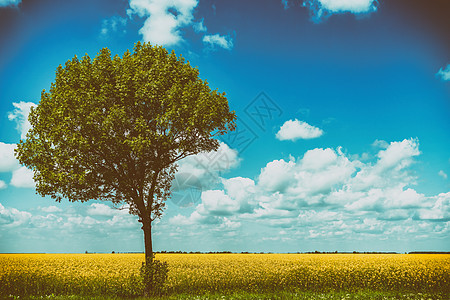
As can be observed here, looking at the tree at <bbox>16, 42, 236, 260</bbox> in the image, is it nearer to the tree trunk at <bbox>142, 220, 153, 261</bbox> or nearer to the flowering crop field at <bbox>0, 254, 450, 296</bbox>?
the tree trunk at <bbox>142, 220, 153, 261</bbox>

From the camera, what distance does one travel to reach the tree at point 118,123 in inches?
818

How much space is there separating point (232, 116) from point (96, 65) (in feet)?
33.7

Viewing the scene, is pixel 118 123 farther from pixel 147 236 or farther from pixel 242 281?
pixel 242 281

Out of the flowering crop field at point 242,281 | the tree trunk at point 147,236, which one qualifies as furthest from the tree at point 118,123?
the flowering crop field at point 242,281

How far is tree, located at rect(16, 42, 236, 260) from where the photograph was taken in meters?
20.8

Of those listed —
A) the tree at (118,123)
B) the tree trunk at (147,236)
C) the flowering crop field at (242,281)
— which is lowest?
the flowering crop field at (242,281)

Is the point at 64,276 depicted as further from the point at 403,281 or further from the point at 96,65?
the point at 403,281

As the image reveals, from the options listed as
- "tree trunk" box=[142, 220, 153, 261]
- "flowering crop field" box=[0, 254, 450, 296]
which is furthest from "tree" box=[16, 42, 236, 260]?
"flowering crop field" box=[0, 254, 450, 296]

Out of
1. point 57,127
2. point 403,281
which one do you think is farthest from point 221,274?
point 57,127

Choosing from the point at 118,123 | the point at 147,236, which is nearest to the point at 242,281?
the point at 147,236

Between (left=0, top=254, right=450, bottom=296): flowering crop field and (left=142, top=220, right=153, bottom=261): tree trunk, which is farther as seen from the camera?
(left=0, top=254, right=450, bottom=296): flowering crop field

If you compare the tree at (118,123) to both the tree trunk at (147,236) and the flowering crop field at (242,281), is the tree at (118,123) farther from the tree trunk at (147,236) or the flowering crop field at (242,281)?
the flowering crop field at (242,281)

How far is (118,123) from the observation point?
20672 millimetres

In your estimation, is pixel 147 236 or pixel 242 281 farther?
pixel 242 281
